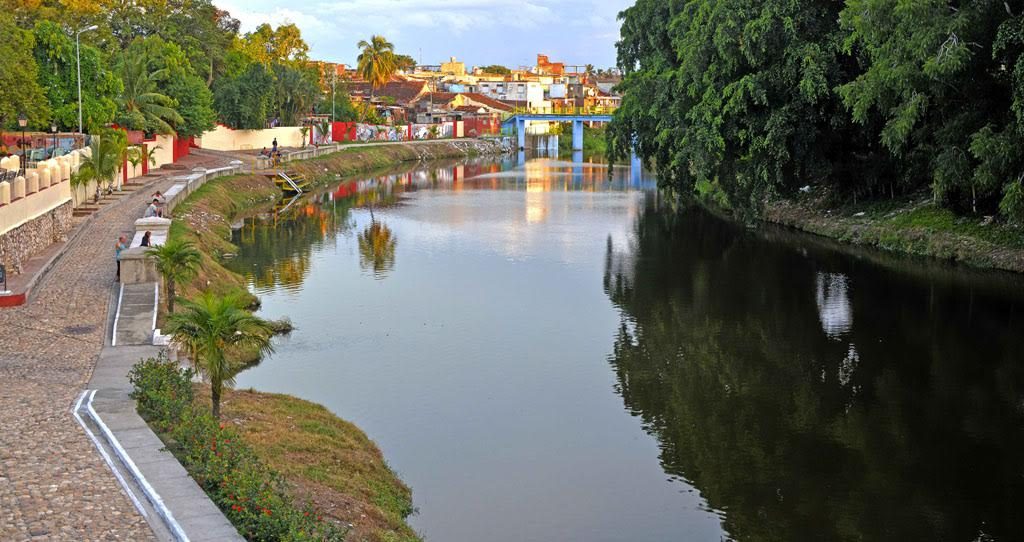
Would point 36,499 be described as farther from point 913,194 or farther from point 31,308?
point 913,194

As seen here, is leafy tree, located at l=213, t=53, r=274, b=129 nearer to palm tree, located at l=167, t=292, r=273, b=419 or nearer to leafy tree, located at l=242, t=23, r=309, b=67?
leafy tree, located at l=242, t=23, r=309, b=67

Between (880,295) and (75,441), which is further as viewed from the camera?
(880,295)

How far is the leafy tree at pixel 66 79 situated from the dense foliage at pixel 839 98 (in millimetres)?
27204

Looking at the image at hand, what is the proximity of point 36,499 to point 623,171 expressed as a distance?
91839 millimetres

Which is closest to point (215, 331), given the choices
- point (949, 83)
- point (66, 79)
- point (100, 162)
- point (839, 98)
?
point (949, 83)

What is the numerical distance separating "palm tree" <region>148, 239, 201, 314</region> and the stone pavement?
1.62m

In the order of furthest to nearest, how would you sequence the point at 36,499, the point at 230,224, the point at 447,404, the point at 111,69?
1. the point at 111,69
2. the point at 230,224
3. the point at 447,404
4. the point at 36,499

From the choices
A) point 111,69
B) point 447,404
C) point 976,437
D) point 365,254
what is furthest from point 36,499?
point 111,69

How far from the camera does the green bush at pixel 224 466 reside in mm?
14133

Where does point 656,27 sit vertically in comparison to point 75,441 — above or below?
above

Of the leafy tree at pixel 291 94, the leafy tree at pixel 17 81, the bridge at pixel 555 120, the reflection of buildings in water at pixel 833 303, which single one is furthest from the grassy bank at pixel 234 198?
the bridge at pixel 555 120

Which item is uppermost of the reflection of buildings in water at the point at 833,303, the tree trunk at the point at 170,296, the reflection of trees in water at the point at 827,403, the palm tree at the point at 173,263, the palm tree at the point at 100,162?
the palm tree at the point at 100,162

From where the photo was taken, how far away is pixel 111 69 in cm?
7119

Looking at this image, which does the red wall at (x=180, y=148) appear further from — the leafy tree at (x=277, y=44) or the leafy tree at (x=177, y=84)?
the leafy tree at (x=277, y=44)
